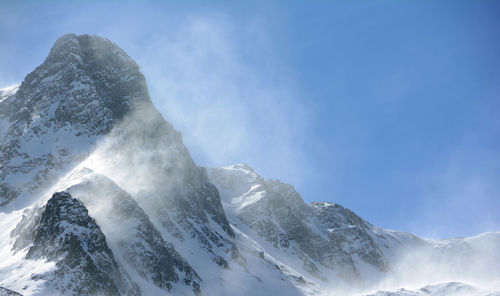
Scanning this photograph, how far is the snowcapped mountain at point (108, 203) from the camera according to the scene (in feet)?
227

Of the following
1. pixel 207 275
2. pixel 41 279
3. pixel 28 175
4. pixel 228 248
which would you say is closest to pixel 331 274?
pixel 228 248

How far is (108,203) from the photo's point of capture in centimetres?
9162

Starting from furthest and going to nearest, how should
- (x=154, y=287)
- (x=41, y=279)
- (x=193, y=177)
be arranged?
(x=193, y=177)
(x=154, y=287)
(x=41, y=279)

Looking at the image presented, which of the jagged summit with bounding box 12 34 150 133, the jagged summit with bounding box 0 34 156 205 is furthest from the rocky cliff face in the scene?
the jagged summit with bounding box 12 34 150 133

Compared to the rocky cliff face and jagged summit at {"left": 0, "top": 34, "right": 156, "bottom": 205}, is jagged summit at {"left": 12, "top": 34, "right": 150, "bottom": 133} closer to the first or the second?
jagged summit at {"left": 0, "top": 34, "right": 156, "bottom": 205}

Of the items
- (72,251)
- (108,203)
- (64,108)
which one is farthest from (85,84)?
(72,251)

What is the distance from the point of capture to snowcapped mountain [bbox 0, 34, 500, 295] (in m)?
69.1

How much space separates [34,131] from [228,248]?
72406 mm

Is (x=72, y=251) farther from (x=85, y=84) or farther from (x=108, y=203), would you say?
(x=85, y=84)

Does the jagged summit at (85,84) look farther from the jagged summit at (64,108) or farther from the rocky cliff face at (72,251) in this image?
the rocky cliff face at (72,251)

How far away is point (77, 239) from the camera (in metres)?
67.5

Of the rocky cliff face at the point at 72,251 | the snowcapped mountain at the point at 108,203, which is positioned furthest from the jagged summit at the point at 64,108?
the rocky cliff face at the point at 72,251

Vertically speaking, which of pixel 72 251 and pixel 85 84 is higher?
pixel 85 84

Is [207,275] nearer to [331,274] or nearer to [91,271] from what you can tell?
[91,271]
